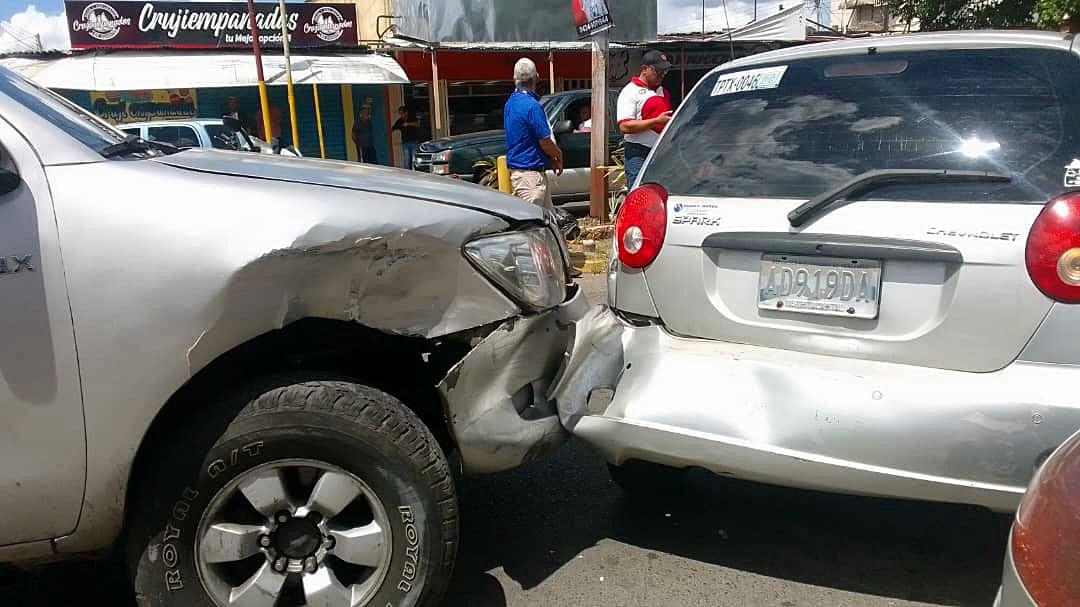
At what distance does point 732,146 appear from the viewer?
2.75 meters

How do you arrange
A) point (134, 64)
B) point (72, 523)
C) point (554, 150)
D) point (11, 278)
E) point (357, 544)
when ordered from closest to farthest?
point (11, 278), point (72, 523), point (357, 544), point (554, 150), point (134, 64)

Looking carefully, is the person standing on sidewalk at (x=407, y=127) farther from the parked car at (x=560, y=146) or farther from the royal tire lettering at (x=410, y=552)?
the royal tire lettering at (x=410, y=552)

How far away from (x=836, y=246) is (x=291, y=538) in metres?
1.77

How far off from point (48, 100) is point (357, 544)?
1.70 metres

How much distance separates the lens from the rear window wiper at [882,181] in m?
2.27

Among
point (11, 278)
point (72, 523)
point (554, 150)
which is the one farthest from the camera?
point (554, 150)

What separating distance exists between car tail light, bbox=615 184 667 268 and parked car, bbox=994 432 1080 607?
1.45 meters

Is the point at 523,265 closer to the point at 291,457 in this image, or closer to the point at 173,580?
the point at 291,457

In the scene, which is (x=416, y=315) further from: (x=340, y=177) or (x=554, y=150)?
(x=554, y=150)

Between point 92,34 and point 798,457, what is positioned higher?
point 92,34

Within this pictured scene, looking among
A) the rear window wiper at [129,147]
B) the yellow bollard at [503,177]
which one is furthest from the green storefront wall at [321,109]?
the rear window wiper at [129,147]

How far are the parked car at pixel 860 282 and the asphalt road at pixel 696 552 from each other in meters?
0.49

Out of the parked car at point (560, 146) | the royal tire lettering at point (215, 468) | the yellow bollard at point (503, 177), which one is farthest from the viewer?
the parked car at point (560, 146)

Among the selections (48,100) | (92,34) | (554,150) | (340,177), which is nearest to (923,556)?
(340,177)
